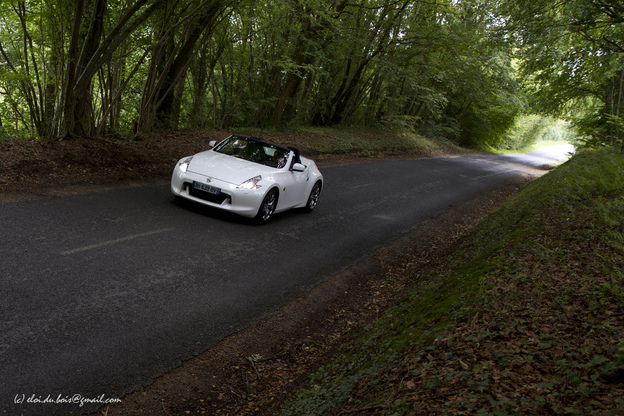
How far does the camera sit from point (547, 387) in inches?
122

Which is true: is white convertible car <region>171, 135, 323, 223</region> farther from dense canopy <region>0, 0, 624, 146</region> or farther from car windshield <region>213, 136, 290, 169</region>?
dense canopy <region>0, 0, 624, 146</region>

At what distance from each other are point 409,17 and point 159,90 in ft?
57.9

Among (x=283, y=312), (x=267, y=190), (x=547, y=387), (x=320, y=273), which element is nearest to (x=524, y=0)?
(x=267, y=190)

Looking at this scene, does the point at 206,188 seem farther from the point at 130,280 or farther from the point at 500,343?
the point at 500,343

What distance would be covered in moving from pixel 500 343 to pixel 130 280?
4176mm

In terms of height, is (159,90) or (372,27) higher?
(372,27)

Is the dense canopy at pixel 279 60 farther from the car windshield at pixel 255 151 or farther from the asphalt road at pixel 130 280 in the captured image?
the asphalt road at pixel 130 280

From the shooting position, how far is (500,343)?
3.86 meters

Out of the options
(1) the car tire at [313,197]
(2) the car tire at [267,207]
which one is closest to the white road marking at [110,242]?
(2) the car tire at [267,207]

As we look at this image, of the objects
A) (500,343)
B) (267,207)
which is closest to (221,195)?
(267,207)

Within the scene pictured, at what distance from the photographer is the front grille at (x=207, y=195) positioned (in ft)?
28.7

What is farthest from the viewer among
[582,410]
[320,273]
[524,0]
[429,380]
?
[524,0]

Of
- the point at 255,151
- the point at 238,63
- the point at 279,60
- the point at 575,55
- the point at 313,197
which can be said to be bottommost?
the point at 313,197

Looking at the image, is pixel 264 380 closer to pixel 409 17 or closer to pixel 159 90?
pixel 159 90
